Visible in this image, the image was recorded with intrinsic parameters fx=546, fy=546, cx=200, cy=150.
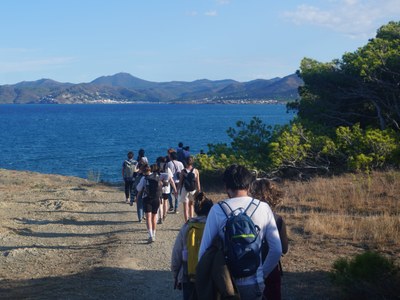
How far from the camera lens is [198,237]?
17.4ft

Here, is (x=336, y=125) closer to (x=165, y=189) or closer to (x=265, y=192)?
(x=165, y=189)

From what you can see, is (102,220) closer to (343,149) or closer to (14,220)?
(14,220)

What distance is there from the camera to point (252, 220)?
4.43m

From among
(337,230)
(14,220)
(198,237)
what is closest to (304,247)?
(337,230)

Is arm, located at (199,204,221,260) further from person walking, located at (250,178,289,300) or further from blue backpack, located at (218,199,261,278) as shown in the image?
person walking, located at (250,178,289,300)

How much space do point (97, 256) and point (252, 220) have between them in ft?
22.0

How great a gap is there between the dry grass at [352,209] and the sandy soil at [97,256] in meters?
0.55

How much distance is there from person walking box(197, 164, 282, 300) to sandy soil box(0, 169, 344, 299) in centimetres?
277

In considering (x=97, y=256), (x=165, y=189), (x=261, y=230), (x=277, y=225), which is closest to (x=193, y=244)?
(x=277, y=225)

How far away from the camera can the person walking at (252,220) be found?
4.36m

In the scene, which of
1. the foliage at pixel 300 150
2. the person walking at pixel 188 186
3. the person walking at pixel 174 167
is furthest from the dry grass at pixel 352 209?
the person walking at pixel 174 167

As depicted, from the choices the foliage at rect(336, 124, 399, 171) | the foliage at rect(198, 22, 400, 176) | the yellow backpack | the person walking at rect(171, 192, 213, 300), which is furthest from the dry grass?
the yellow backpack

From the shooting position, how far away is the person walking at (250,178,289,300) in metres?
→ 5.41

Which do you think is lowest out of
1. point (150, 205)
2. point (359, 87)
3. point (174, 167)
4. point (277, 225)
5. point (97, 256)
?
point (97, 256)
